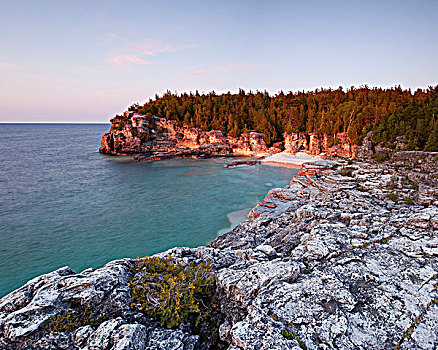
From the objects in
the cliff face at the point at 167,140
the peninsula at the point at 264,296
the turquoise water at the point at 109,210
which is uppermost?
the cliff face at the point at 167,140

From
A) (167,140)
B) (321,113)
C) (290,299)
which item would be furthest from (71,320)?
(321,113)

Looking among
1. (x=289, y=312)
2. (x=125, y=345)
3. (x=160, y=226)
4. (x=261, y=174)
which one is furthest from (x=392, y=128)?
(x=125, y=345)

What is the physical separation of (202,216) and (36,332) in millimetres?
16413

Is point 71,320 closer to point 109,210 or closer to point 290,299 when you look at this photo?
point 290,299

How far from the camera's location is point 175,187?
101 feet

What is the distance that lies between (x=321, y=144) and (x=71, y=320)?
57.0m

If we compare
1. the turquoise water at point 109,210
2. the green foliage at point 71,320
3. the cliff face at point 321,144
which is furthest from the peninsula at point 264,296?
the cliff face at point 321,144

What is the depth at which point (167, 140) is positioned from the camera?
6134cm

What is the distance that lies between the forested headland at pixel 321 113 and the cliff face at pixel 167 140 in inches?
118

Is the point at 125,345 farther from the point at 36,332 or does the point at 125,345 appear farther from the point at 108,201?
the point at 108,201

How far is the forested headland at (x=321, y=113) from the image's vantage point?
1369 inches

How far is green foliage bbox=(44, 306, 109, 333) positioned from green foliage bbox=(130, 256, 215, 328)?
34.9 inches

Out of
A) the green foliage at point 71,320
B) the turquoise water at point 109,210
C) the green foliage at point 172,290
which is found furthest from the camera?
the turquoise water at point 109,210

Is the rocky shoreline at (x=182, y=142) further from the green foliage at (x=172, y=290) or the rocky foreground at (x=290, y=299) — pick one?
the green foliage at (x=172, y=290)
